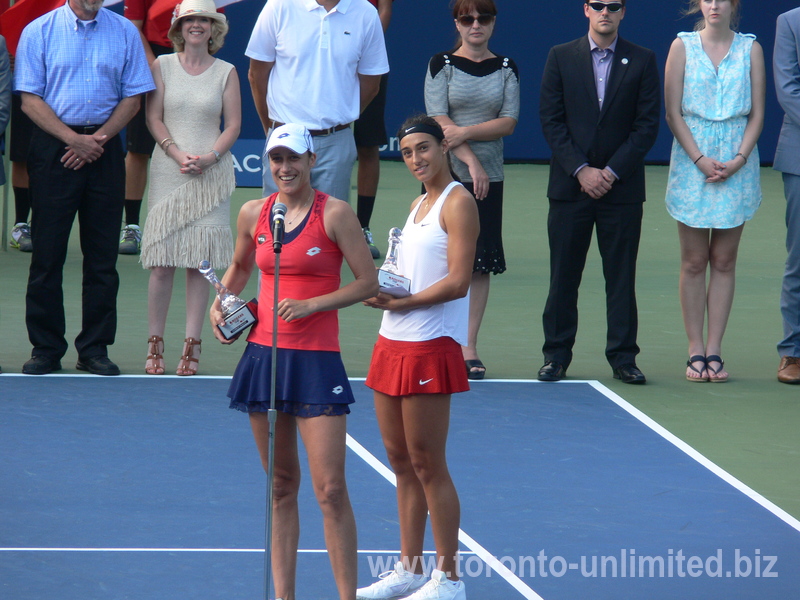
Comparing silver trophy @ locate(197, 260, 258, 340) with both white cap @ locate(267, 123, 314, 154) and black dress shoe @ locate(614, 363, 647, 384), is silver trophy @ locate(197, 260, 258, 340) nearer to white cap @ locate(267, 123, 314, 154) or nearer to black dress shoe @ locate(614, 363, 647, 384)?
white cap @ locate(267, 123, 314, 154)

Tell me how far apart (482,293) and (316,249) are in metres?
3.39

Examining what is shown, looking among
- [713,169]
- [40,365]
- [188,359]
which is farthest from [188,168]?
[713,169]

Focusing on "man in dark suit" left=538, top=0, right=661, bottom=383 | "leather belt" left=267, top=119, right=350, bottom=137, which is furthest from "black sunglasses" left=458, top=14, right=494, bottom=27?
"leather belt" left=267, top=119, right=350, bottom=137

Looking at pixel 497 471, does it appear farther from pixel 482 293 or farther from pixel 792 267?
pixel 792 267

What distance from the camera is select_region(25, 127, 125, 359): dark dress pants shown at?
723 cm

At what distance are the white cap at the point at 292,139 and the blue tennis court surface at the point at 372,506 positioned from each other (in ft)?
5.09

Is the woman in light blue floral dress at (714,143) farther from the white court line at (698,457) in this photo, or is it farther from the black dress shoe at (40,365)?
the black dress shoe at (40,365)

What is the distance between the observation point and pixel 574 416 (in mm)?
6727

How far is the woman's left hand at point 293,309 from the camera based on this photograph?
13.5 feet

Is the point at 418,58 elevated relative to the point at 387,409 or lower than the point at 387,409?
elevated

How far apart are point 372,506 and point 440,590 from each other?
104 cm

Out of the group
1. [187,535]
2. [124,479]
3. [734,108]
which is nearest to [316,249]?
[187,535]

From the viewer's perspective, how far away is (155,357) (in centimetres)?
743

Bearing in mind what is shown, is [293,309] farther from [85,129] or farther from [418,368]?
[85,129]
